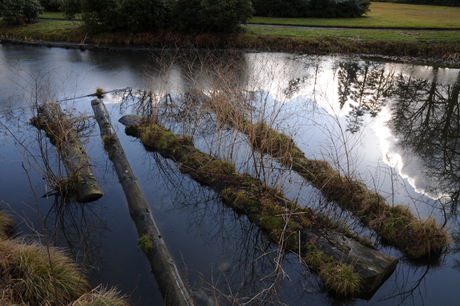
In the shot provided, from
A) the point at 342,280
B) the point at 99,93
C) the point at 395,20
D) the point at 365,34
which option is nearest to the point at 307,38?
the point at 365,34

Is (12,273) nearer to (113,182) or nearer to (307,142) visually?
(113,182)

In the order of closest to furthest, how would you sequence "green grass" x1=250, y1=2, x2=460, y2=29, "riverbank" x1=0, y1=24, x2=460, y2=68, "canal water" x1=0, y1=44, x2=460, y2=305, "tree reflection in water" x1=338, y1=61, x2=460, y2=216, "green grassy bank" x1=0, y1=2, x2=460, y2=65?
"canal water" x1=0, y1=44, x2=460, y2=305, "tree reflection in water" x1=338, y1=61, x2=460, y2=216, "riverbank" x1=0, y1=24, x2=460, y2=68, "green grassy bank" x1=0, y1=2, x2=460, y2=65, "green grass" x1=250, y1=2, x2=460, y2=29

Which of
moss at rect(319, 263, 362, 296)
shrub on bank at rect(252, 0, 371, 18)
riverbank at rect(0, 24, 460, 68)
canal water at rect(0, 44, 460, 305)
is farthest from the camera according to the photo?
shrub on bank at rect(252, 0, 371, 18)

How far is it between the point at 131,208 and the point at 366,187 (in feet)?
16.8

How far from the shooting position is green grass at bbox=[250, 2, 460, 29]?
78.9 feet

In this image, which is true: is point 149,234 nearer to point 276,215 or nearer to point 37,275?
point 37,275

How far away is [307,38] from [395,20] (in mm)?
9342

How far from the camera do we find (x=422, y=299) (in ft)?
18.0

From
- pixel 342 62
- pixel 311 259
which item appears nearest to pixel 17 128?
pixel 311 259

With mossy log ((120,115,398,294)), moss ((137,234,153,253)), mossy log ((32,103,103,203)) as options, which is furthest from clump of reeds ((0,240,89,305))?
mossy log ((120,115,398,294))

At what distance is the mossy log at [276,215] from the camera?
5.67 metres

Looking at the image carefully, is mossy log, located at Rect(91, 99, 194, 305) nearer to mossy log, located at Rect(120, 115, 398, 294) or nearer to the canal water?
the canal water

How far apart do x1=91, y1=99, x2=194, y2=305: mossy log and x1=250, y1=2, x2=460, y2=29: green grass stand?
19.7 metres

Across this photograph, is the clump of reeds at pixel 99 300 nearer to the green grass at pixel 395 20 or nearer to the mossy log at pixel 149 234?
the mossy log at pixel 149 234
